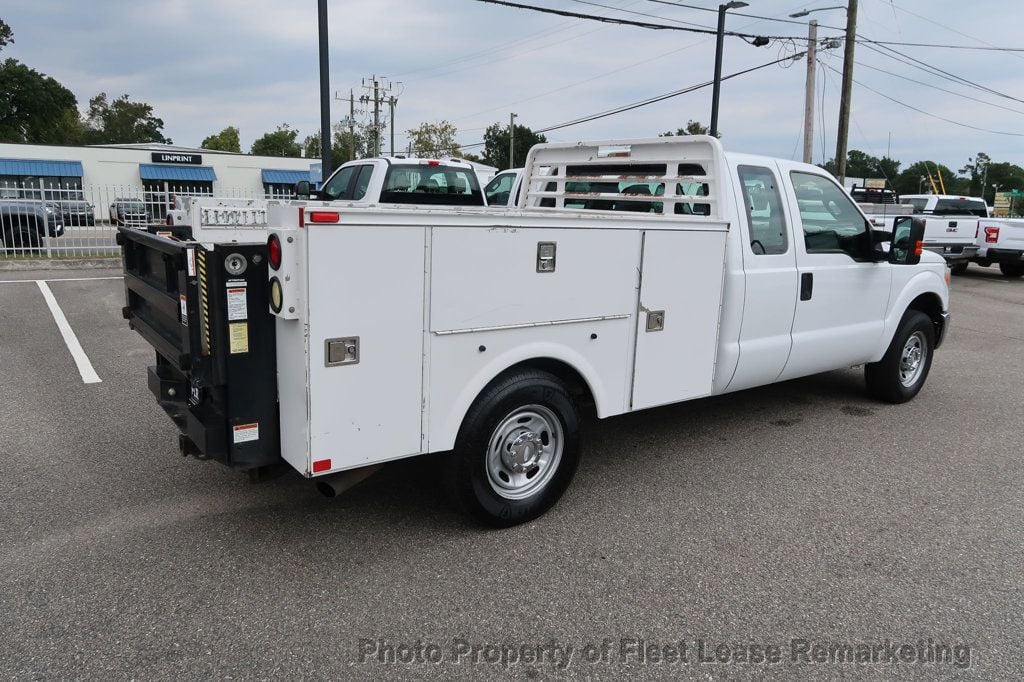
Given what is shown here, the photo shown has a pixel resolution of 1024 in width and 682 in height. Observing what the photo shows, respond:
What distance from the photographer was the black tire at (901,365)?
20.6 ft

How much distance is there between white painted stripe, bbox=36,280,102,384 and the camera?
6591mm

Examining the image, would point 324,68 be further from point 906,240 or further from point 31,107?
point 31,107

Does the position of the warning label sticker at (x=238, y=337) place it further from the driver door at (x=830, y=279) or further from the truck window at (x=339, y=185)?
the truck window at (x=339, y=185)

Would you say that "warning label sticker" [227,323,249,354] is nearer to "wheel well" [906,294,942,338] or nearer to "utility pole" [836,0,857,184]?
"wheel well" [906,294,942,338]

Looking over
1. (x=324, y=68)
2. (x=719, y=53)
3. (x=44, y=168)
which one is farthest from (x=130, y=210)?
(x=44, y=168)

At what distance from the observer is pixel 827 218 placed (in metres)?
5.49

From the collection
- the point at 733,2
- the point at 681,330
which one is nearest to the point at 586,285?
the point at 681,330

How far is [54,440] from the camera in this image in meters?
4.97

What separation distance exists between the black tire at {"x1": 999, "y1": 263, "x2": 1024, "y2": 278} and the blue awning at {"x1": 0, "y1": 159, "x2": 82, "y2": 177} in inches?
1939

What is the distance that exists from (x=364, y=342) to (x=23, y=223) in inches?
639

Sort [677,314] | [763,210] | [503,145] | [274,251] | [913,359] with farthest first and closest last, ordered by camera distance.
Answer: [503,145], [913,359], [763,210], [677,314], [274,251]

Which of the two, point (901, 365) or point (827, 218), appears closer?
point (827, 218)

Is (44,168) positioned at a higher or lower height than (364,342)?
higher

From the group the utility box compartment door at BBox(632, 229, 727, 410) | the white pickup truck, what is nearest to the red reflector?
the utility box compartment door at BBox(632, 229, 727, 410)
